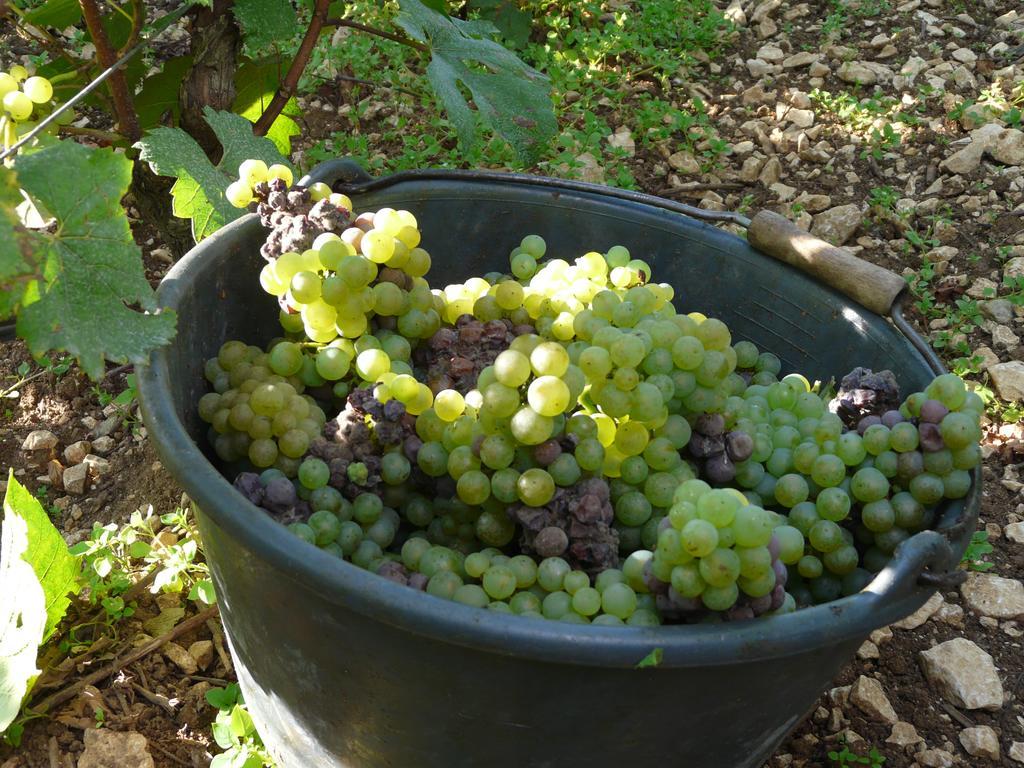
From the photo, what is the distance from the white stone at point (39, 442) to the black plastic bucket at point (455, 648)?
0.90m

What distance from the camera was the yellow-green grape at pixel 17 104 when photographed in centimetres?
151

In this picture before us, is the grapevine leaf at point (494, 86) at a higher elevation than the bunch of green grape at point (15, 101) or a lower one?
higher

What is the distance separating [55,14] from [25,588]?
1.10 m

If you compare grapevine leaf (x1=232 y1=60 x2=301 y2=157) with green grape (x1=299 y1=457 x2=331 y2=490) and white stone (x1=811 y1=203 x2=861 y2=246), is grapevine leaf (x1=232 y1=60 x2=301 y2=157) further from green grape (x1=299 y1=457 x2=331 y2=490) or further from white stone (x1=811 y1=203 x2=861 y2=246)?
white stone (x1=811 y1=203 x2=861 y2=246)

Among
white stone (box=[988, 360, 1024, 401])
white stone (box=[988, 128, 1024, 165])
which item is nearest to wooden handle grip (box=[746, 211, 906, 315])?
white stone (box=[988, 360, 1024, 401])

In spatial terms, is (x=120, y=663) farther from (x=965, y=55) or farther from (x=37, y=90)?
(x=965, y=55)

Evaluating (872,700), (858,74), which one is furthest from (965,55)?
(872,700)

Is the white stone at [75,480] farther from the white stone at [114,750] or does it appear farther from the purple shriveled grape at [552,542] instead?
the purple shriveled grape at [552,542]

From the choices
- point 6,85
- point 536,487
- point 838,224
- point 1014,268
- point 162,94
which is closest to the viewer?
point 536,487

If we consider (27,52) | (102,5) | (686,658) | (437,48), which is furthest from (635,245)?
(27,52)

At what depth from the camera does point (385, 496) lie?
4.13 ft

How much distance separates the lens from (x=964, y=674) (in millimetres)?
1777

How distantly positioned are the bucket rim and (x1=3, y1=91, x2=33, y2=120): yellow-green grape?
79cm

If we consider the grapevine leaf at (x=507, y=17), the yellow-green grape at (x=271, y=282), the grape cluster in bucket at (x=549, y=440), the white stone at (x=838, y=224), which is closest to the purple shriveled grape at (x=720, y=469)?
the grape cluster in bucket at (x=549, y=440)
